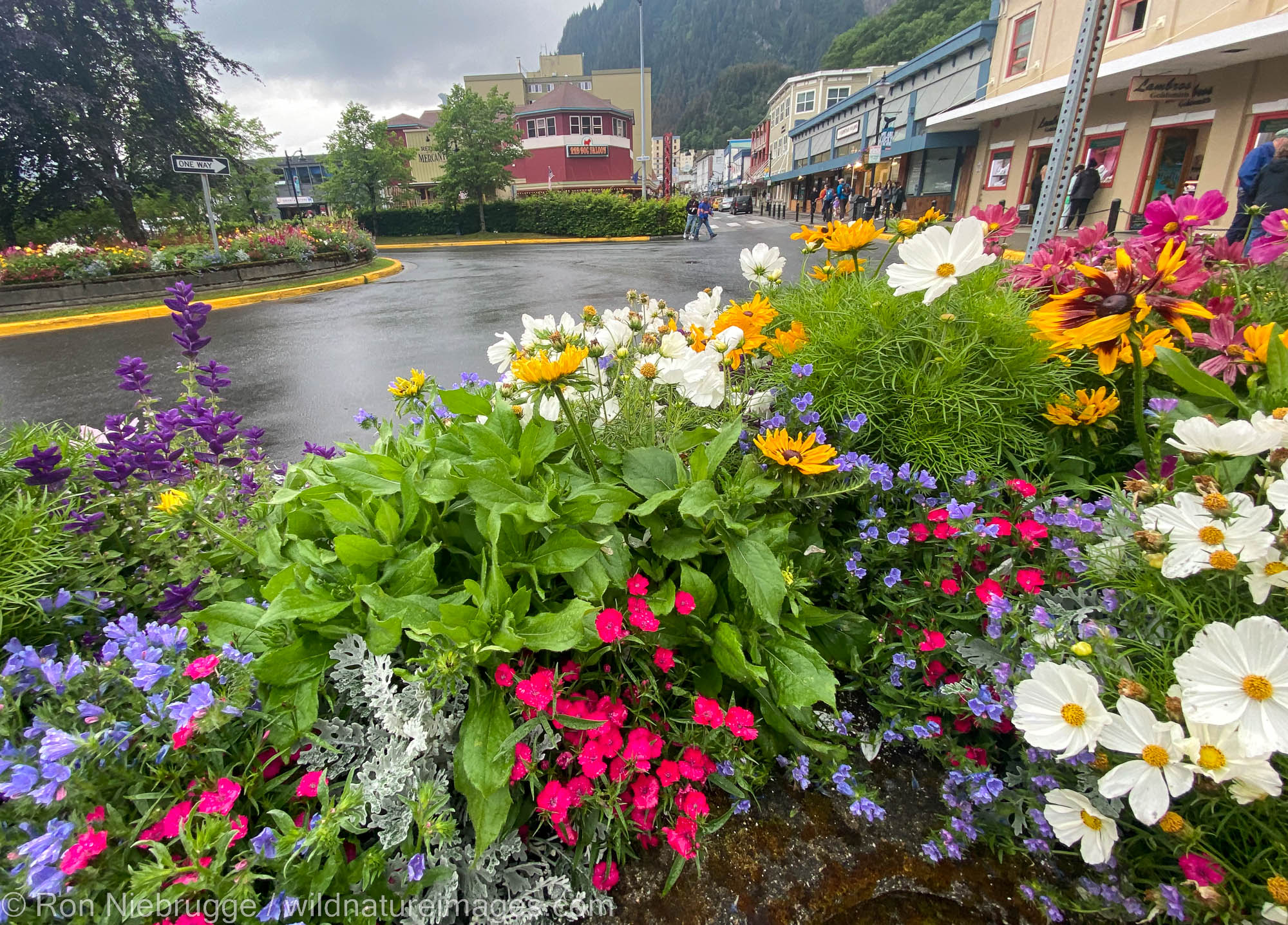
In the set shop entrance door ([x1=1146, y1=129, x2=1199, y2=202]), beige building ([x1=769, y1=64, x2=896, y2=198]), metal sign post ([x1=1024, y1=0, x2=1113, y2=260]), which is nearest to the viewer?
metal sign post ([x1=1024, y1=0, x2=1113, y2=260])

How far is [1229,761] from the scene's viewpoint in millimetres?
817

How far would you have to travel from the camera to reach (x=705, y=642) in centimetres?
136

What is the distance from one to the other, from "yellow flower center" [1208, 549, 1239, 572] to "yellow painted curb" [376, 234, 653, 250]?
24557mm

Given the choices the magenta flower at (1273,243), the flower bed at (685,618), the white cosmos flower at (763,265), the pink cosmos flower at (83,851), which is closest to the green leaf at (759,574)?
the flower bed at (685,618)

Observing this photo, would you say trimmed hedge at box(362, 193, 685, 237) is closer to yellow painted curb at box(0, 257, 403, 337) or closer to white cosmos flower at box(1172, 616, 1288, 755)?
yellow painted curb at box(0, 257, 403, 337)

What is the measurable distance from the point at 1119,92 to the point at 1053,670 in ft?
62.6

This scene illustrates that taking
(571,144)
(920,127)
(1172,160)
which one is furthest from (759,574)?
(571,144)

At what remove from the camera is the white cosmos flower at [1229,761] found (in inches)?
31.0

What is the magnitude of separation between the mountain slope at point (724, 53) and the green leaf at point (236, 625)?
15879 cm

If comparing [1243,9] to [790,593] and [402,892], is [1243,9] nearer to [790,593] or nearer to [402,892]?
[790,593]

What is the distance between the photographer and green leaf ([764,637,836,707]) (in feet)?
4.11

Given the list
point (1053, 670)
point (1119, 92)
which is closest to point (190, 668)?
point (1053, 670)

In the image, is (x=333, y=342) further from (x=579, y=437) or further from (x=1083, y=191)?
(x=1083, y=191)

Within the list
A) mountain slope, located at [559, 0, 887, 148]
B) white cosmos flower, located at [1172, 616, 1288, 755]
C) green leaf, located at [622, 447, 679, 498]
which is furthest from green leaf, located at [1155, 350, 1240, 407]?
mountain slope, located at [559, 0, 887, 148]
